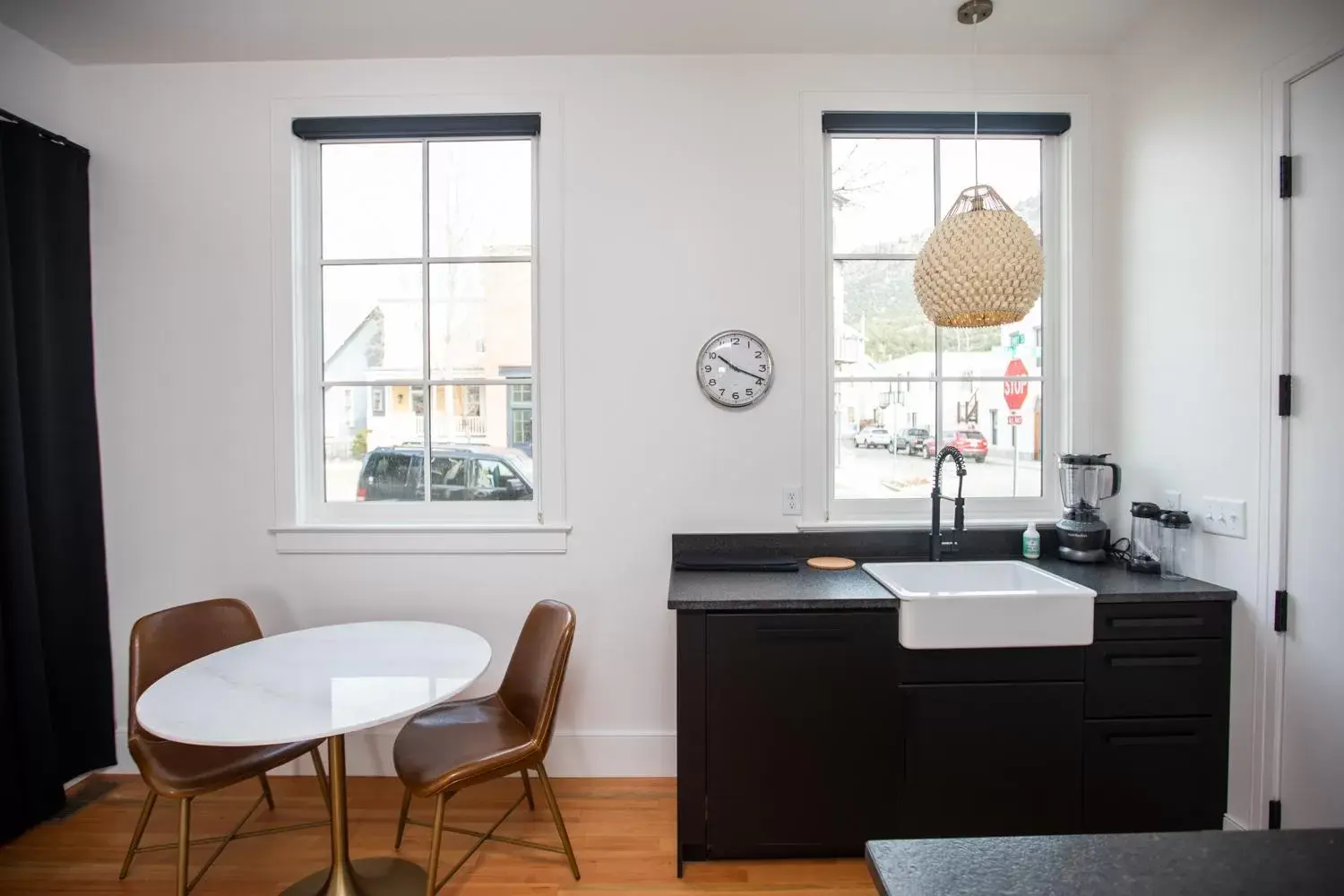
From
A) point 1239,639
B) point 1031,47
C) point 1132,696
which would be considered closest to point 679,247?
point 1031,47

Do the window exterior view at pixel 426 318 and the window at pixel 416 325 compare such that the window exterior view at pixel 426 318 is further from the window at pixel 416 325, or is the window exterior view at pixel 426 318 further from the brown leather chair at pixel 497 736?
the brown leather chair at pixel 497 736

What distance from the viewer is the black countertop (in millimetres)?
695

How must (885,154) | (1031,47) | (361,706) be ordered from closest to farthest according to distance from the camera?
(361,706)
(1031,47)
(885,154)

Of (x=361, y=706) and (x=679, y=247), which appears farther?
(x=679, y=247)

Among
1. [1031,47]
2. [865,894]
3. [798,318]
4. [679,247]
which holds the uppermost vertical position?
[1031,47]

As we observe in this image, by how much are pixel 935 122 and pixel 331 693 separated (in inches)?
113

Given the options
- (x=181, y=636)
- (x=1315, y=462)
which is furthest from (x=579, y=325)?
(x=1315, y=462)

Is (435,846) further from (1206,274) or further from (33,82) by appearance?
(33,82)

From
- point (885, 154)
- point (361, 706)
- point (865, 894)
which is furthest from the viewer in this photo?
point (885, 154)

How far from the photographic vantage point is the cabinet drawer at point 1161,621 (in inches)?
73.6

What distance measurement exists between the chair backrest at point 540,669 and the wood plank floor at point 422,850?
437 millimetres

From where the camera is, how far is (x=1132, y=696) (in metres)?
1.87

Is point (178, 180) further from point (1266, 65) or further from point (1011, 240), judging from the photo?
point (1266, 65)

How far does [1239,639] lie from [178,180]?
4146mm
